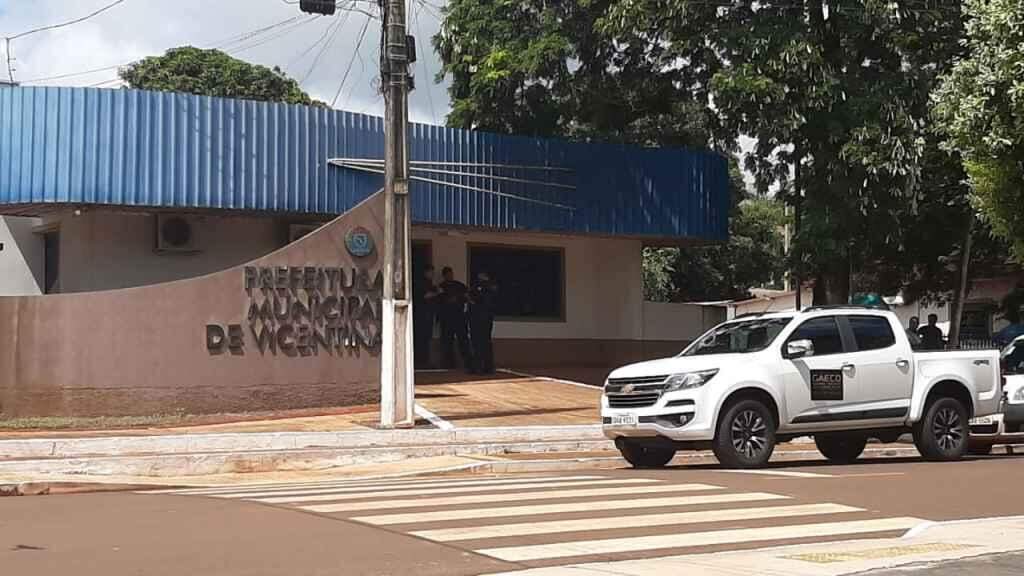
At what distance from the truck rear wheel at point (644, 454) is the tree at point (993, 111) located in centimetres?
731

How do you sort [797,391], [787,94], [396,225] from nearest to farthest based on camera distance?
1. [797,391]
2. [396,225]
3. [787,94]

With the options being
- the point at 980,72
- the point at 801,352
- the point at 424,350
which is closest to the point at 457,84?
the point at 424,350

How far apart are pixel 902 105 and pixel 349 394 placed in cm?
1116

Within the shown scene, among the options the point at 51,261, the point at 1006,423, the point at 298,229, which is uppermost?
the point at 298,229

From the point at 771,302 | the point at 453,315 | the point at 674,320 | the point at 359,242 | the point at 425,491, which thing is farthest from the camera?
the point at 771,302

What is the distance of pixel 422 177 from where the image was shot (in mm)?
24969

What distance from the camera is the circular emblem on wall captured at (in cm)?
2172

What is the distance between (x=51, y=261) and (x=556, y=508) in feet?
53.7

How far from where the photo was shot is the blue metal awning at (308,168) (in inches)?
853

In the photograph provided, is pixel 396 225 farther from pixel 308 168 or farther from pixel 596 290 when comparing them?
pixel 596 290

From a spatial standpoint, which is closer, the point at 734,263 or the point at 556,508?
the point at 556,508

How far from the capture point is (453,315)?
25.8m

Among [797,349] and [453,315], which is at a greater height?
[453,315]

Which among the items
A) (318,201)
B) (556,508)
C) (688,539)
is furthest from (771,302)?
(688,539)
